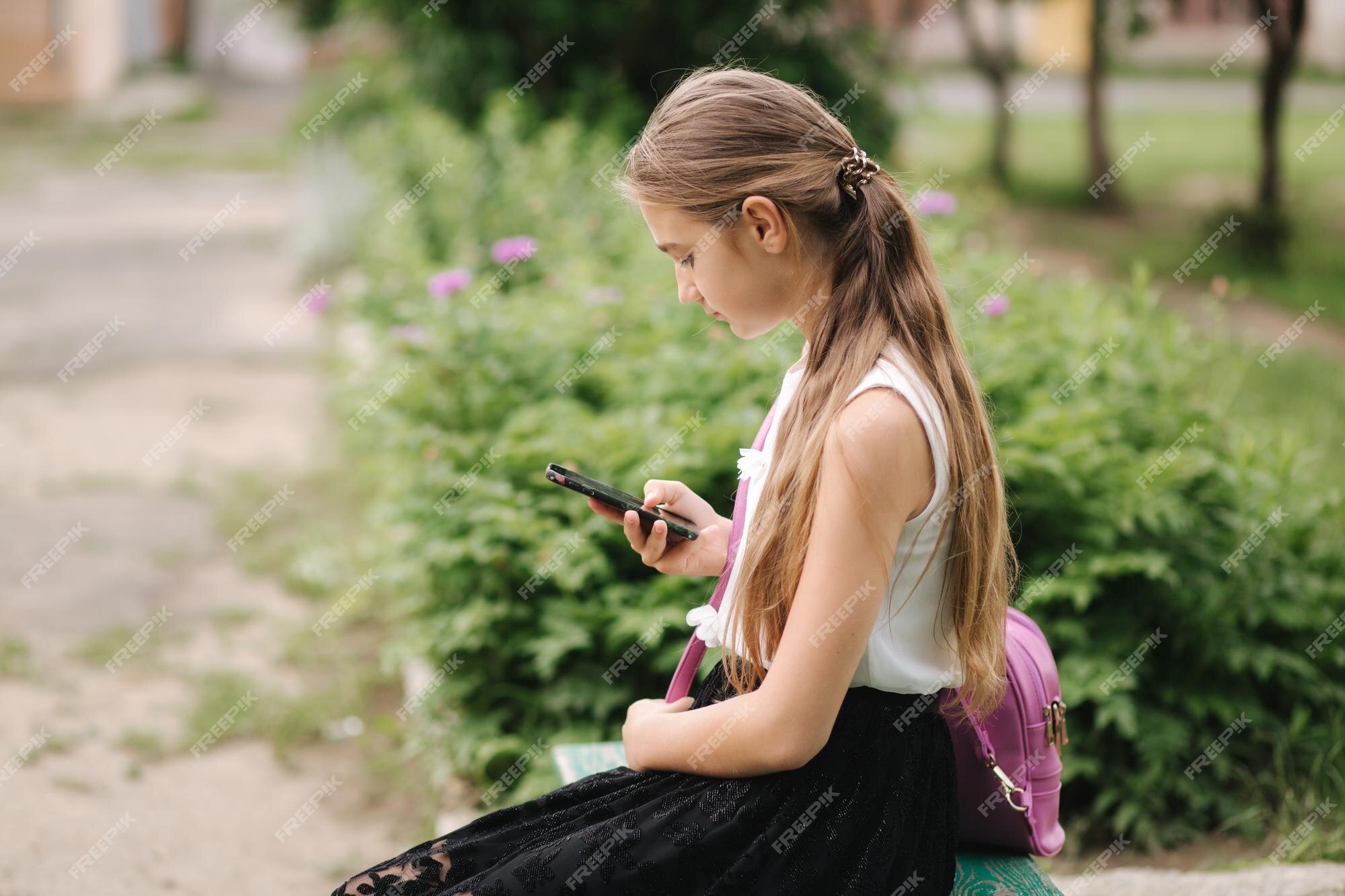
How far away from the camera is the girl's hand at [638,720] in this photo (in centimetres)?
173

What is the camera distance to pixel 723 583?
5.69 feet

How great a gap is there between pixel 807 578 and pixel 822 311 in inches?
15.2

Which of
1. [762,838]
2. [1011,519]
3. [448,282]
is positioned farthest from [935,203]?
[762,838]

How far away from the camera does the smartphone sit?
1771 millimetres

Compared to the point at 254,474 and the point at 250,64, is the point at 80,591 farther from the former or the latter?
the point at 250,64

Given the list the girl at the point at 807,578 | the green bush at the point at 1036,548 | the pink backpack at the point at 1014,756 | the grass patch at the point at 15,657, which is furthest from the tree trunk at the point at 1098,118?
the girl at the point at 807,578

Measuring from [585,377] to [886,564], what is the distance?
2.62 m

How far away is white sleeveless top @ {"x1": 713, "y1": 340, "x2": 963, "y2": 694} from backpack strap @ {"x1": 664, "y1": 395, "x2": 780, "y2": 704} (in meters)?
0.01

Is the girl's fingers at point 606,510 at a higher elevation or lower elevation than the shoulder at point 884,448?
lower

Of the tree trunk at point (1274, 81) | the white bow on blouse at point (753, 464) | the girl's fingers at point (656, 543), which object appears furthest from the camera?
the tree trunk at point (1274, 81)

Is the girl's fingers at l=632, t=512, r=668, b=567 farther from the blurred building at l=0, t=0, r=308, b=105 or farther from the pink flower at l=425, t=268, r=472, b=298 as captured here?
the blurred building at l=0, t=0, r=308, b=105

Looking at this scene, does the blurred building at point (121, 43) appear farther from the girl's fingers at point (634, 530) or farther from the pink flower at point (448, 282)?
the girl's fingers at point (634, 530)

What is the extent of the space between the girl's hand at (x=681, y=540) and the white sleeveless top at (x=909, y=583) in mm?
170

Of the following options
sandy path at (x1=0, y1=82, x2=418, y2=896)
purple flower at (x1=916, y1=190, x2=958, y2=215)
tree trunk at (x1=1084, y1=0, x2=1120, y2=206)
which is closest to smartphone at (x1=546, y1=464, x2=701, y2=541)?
sandy path at (x1=0, y1=82, x2=418, y2=896)
